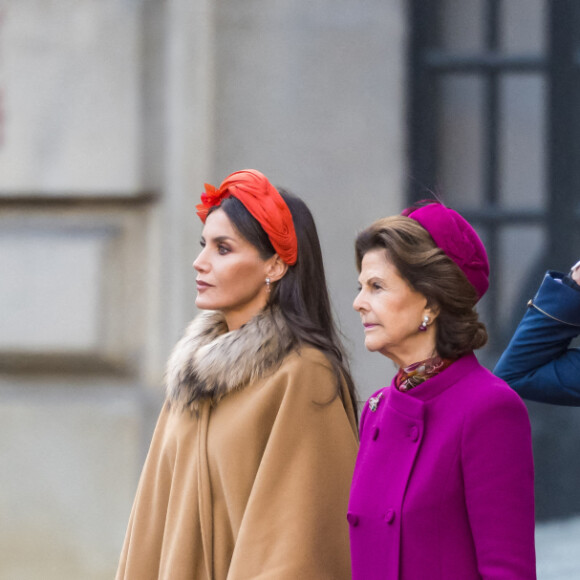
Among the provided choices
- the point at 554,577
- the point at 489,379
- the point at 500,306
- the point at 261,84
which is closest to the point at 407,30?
the point at 261,84

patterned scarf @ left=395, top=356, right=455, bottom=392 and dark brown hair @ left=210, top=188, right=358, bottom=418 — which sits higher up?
dark brown hair @ left=210, top=188, right=358, bottom=418

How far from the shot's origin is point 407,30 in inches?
181

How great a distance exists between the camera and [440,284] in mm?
2391

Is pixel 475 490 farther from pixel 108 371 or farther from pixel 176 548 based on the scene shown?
pixel 108 371

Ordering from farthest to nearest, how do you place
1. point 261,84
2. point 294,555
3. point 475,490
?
point 261,84 < point 294,555 < point 475,490

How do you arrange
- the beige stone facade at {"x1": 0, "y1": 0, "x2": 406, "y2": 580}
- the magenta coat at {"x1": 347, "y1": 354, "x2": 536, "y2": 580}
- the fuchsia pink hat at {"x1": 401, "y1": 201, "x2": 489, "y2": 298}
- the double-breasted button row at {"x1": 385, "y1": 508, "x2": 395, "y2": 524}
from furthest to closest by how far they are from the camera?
the beige stone facade at {"x1": 0, "y1": 0, "x2": 406, "y2": 580}
the fuchsia pink hat at {"x1": 401, "y1": 201, "x2": 489, "y2": 298}
the double-breasted button row at {"x1": 385, "y1": 508, "x2": 395, "y2": 524}
the magenta coat at {"x1": 347, "y1": 354, "x2": 536, "y2": 580}

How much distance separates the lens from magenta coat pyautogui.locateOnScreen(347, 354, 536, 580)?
218 centimetres

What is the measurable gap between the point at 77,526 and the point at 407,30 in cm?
247

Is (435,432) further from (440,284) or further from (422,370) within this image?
(440,284)

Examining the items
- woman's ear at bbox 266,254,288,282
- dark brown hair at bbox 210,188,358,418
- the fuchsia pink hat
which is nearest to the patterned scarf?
the fuchsia pink hat

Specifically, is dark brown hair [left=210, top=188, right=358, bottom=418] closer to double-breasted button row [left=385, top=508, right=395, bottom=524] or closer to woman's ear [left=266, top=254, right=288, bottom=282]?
woman's ear [left=266, top=254, right=288, bottom=282]

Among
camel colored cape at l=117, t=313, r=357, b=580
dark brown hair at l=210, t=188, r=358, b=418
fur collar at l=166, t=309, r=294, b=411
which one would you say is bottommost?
camel colored cape at l=117, t=313, r=357, b=580

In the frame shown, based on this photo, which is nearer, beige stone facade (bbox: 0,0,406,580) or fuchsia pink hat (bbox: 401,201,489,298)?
fuchsia pink hat (bbox: 401,201,489,298)

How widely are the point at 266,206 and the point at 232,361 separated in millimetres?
415
